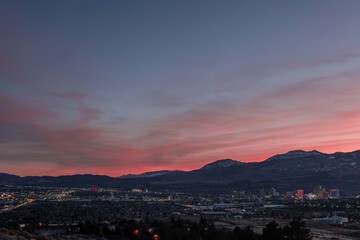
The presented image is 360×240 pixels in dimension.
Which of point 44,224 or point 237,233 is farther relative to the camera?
point 44,224

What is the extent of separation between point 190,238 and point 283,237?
583 inches

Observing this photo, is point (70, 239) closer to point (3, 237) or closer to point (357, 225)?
point (3, 237)

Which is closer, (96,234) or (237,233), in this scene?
(237,233)

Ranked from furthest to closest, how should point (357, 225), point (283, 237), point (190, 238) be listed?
point (357, 225) < point (283, 237) < point (190, 238)

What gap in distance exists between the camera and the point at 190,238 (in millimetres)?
52438

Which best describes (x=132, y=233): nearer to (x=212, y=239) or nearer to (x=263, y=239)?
(x=212, y=239)

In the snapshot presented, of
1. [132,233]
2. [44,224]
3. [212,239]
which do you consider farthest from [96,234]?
[44,224]

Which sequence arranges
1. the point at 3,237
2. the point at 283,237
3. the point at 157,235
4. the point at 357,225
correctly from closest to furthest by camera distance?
the point at 3,237 < the point at 283,237 < the point at 157,235 < the point at 357,225

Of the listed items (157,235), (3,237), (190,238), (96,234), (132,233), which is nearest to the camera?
(3,237)

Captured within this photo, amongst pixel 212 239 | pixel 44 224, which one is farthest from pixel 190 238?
pixel 44 224

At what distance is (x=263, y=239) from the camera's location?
5794 centimetres

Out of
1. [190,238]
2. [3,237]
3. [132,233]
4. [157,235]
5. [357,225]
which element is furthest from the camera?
[357,225]

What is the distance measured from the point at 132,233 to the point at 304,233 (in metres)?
33.4

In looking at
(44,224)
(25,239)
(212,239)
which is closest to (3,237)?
(25,239)
